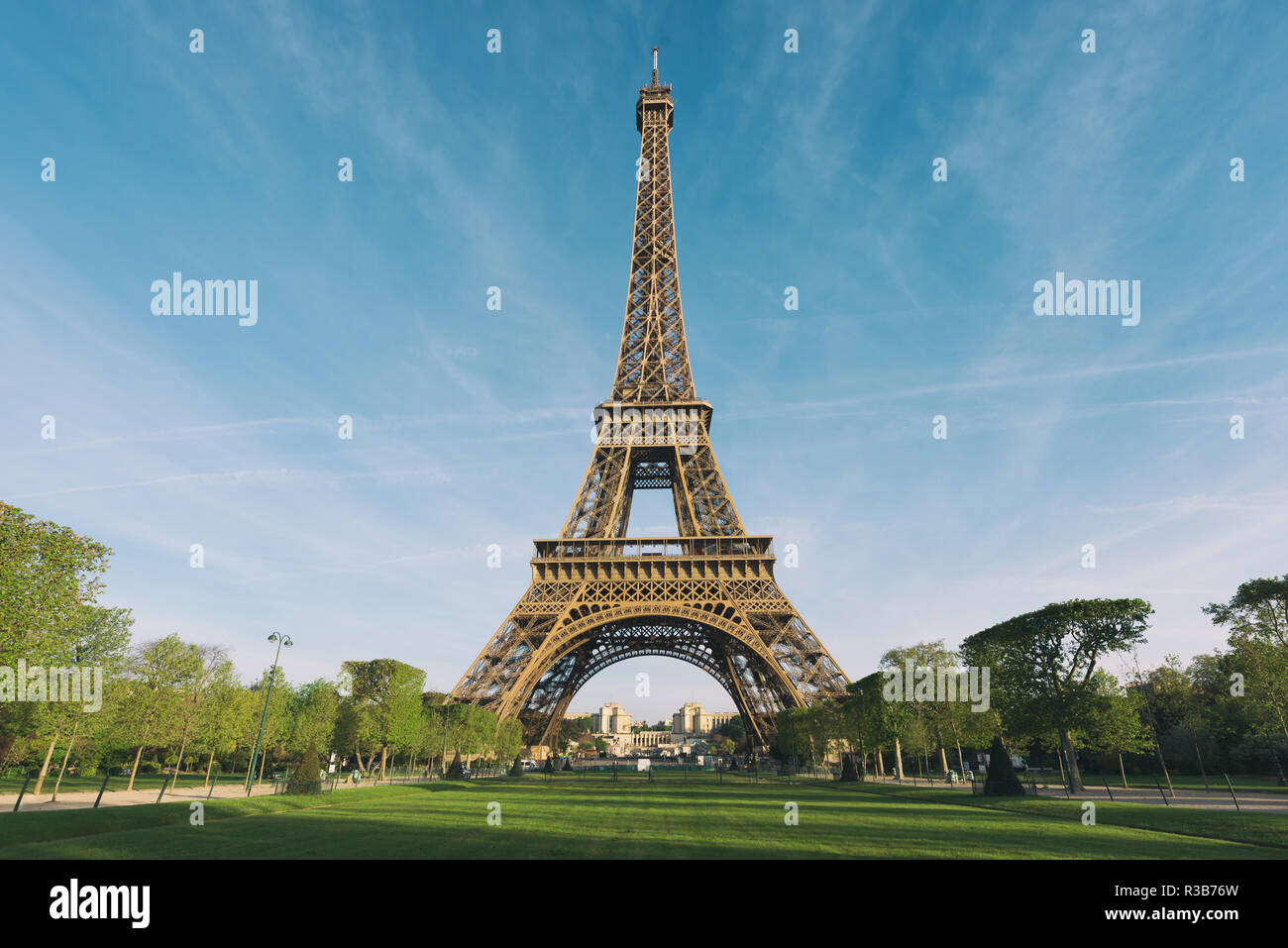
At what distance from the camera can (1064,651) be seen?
1468 inches

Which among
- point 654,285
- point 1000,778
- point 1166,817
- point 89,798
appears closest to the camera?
point 1166,817

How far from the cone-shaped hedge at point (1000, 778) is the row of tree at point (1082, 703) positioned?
8.37 metres

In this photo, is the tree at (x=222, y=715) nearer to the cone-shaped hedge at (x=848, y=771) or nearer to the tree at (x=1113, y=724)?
the cone-shaped hedge at (x=848, y=771)

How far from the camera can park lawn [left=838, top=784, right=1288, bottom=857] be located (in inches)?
691

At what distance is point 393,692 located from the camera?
Result: 50781 millimetres

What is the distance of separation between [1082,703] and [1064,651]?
125 inches

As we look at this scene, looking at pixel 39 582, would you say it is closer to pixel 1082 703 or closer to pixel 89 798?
pixel 89 798

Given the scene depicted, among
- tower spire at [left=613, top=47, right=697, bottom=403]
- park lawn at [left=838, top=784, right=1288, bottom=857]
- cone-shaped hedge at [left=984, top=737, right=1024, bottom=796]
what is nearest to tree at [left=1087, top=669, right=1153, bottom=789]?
cone-shaped hedge at [left=984, top=737, right=1024, bottom=796]

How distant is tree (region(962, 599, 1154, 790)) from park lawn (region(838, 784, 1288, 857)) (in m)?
10.0

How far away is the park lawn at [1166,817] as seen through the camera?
17.6m

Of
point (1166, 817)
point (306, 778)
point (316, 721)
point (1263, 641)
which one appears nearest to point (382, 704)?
point (316, 721)

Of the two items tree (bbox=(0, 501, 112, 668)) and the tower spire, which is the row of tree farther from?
tree (bbox=(0, 501, 112, 668))

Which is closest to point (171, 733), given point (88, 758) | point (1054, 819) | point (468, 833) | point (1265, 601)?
point (88, 758)

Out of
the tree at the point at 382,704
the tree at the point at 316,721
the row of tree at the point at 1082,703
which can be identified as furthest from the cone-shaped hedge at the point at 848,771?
the tree at the point at 316,721
